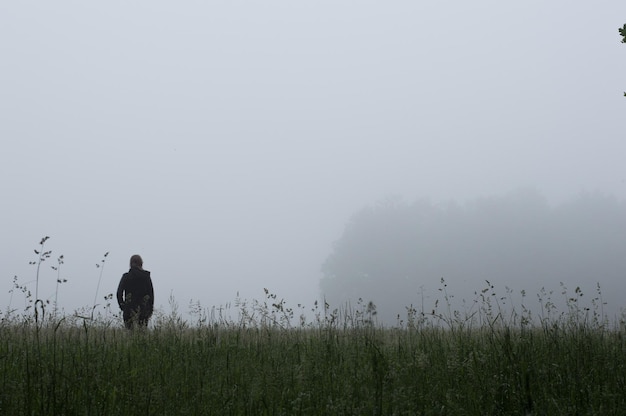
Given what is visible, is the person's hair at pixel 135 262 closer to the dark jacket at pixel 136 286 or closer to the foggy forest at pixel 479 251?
the dark jacket at pixel 136 286

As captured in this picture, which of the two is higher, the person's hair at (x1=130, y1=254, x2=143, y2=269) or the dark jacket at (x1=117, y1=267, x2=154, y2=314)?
the person's hair at (x1=130, y1=254, x2=143, y2=269)

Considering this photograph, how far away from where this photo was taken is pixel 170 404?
3613 mm

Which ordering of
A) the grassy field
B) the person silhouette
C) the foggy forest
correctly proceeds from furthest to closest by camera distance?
the foggy forest
the person silhouette
the grassy field

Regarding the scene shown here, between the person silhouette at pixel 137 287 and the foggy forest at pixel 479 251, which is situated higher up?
the foggy forest at pixel 479 251

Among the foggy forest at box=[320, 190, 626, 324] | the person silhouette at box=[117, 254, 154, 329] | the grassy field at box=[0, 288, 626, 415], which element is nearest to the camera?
the grassy field at box=[0, 288, 626, 415]

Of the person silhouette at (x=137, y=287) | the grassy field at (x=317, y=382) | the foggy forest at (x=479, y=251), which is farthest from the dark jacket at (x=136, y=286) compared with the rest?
the foggy forest at (x=479, y=251)

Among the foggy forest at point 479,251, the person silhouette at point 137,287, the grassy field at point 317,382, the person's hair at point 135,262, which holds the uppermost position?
the foggy forest at point 479,251

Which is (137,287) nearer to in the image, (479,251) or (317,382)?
(317,382)

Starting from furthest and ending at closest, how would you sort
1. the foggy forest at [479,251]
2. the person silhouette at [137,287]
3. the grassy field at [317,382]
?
the foggy forest at [479,251] → the person silhouette at [137,287] → the grassy field at [317,382]

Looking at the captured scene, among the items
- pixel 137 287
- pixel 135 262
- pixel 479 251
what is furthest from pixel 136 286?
pixel 479 251

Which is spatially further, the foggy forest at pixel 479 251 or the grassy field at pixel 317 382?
the foggy forest at pixel 479 251

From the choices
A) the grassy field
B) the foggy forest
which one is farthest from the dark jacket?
the foggy forest

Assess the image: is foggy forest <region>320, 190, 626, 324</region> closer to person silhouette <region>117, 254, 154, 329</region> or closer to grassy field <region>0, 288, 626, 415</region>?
person silhouette <region>117, 254, 154, 329</region>

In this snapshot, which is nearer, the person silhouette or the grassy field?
the grassy field
